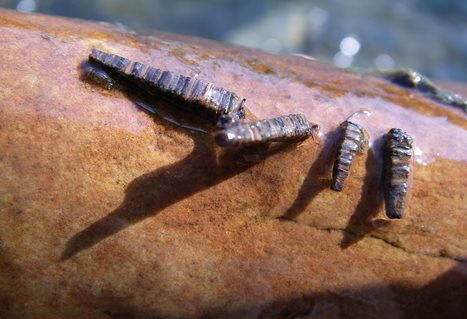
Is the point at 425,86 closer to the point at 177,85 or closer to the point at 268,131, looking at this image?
the point at 268,131

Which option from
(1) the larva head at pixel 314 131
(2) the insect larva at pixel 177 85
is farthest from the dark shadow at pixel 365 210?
(2) the insect larva at pixel 177 85

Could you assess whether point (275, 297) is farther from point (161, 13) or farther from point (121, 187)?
point (161, 13)

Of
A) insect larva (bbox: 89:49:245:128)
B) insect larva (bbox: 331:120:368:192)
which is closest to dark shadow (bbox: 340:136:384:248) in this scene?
insect larva (bbox: 331:120:368:192)

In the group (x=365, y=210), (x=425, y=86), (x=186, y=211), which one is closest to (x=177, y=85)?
(x=186, y=211)

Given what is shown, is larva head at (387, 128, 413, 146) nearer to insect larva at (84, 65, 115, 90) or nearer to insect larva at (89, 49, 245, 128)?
insect larva at (89, 49, 245, 128)

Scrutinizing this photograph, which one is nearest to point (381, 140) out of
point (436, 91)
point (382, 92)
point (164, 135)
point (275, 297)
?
point (382, 92)

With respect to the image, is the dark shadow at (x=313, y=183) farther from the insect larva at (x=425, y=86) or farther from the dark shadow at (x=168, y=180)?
the insect larva at (x=425, y=86)
